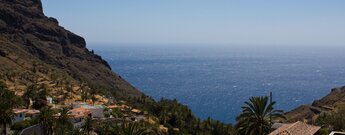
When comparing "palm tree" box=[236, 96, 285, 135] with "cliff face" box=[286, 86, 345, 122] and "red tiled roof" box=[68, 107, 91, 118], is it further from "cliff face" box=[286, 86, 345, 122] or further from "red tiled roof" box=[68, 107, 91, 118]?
"cliff face" box=[286, 86, 345, 122]

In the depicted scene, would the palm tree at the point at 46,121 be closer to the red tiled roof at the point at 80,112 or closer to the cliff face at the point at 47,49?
the red tiled roof at the point at 80,112

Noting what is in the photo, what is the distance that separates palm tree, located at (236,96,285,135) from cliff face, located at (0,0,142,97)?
8702 cm

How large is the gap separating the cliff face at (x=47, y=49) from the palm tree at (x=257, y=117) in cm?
8702

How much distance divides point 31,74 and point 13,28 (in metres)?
46.0

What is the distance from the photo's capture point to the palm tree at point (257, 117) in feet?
109

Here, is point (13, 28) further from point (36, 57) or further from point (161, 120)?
point (161, 120)

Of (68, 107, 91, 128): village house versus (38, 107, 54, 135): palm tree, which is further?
(68, 107, 91, 128): village house

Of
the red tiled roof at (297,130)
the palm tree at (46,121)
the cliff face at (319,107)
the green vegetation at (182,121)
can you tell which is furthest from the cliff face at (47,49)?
the red tiled roof at (297,130)

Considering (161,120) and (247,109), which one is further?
(161,120)

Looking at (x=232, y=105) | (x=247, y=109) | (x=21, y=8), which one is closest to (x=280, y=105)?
(x=232, y=105)

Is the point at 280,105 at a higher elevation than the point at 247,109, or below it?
below

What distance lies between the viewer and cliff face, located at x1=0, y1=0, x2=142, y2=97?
12525cm

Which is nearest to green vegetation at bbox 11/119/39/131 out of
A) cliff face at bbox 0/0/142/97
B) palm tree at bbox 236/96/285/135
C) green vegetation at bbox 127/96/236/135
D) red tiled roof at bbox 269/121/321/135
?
green vegetation at bbox 127/96/236/135

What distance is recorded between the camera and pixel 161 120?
8819 cm
